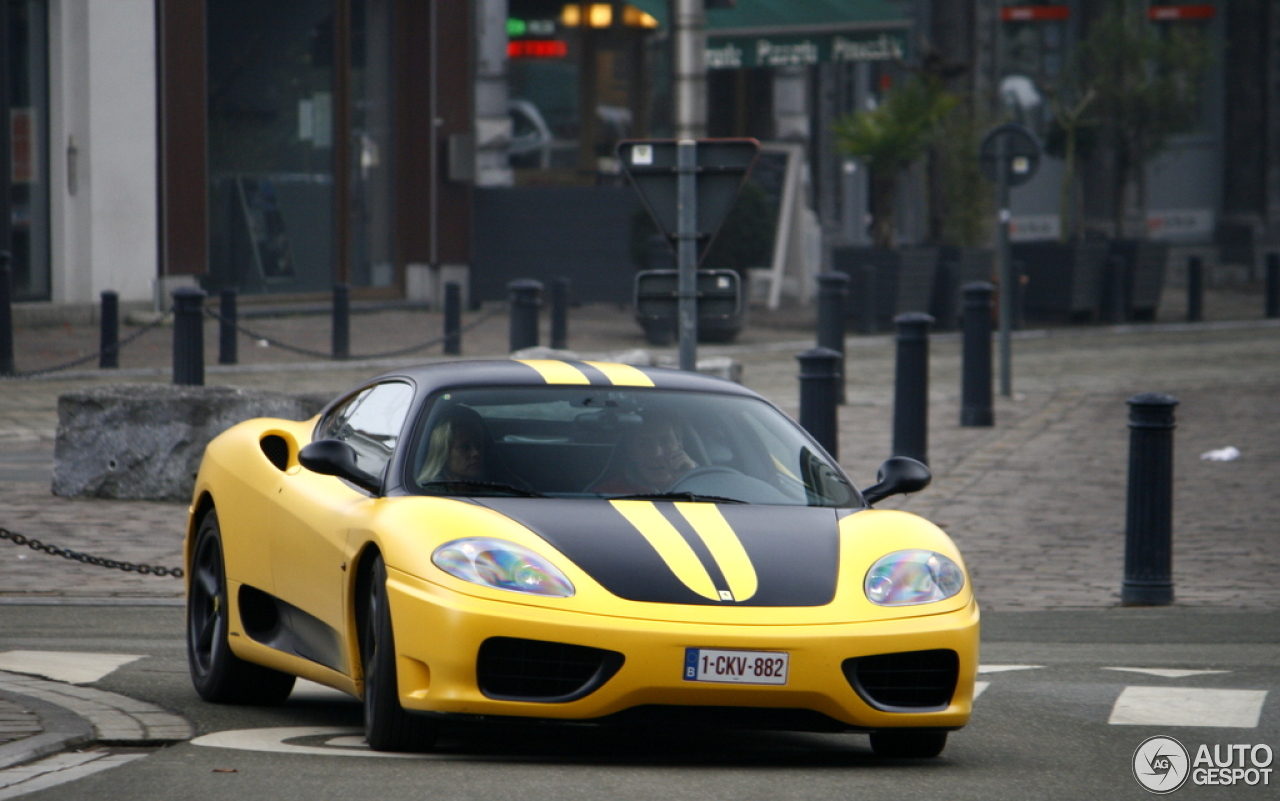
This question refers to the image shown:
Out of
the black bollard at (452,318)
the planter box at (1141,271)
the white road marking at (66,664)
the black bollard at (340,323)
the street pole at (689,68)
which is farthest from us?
the planter box at (1141,271)

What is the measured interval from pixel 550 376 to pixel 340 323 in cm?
1479

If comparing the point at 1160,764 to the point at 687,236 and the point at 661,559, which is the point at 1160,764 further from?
the point at 687,236

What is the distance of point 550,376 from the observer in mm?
6535

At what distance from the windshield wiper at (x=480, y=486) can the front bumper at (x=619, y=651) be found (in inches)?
20.0

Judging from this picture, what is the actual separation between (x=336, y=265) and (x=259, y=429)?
20.5 m

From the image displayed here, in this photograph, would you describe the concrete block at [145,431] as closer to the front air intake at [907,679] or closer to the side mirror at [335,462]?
the side mirror at [335,462]

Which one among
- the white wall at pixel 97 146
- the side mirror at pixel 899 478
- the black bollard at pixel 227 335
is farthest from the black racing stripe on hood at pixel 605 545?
the white wall at pixel 97 146

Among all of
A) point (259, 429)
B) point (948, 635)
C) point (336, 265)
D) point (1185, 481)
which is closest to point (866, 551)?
point (948, 635)

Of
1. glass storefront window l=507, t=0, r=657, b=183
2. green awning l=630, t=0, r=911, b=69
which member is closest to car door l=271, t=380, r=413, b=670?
green awning l=630, t=0, r=911, b=69

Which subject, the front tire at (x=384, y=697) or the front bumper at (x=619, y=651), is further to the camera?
the front tire at (x=384, y=697)

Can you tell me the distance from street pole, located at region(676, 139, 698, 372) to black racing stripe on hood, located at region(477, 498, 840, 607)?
5384mm

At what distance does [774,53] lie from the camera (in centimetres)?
3008

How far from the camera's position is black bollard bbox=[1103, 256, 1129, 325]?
30.3 metres

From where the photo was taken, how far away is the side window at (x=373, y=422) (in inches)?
251
